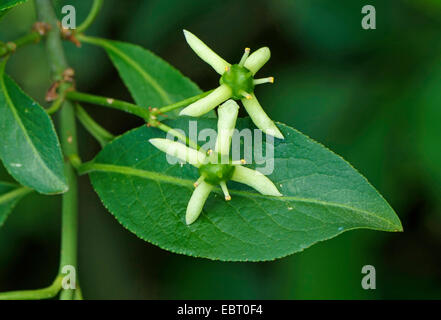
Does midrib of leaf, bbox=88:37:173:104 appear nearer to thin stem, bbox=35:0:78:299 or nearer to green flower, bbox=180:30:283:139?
thin stem, bbox=35:0:78:299

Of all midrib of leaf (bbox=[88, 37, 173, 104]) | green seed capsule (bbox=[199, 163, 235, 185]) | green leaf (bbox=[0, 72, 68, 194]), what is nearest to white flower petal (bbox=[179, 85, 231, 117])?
green seed capsule (bbox=[199, 163, 235, 185])

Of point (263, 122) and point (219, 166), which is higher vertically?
point (263, 122)

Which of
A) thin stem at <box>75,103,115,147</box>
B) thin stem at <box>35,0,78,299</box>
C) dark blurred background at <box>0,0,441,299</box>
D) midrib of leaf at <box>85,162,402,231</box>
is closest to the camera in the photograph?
midrib of leaf at <box>85,162,402,231</box>

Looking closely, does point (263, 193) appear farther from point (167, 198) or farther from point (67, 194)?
point (67, 194)

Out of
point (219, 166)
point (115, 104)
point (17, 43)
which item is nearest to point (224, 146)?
point (219, 166)

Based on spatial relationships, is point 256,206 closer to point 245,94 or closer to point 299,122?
point 245,94

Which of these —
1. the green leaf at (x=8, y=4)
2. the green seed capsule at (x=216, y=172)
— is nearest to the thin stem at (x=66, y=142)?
the green leaf at (x=8, y=4)

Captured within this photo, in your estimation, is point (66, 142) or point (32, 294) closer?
point (32, 294)

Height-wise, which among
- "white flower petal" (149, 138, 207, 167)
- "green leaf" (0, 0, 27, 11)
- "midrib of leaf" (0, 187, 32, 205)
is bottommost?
"white flower petal" (149, 138, 207, 167)

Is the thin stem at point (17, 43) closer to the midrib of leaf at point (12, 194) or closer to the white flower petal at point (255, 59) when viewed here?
the midrib of leaf at point (12, 194)
